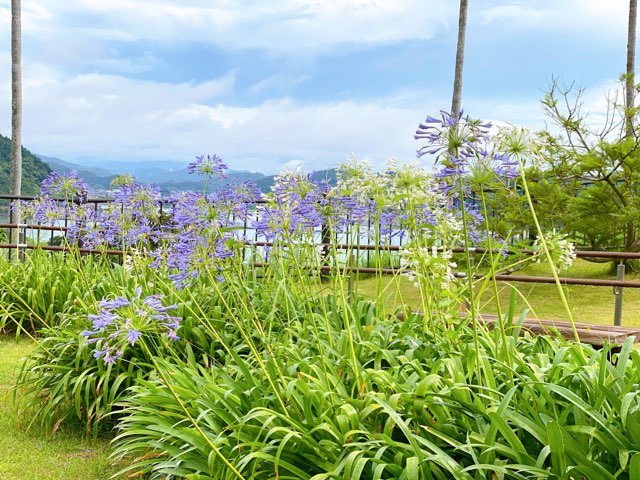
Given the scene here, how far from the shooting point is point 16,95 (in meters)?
14.2

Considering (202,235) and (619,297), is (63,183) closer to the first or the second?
(202,235)

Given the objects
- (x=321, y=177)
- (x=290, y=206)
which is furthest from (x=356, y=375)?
(x=321, y=177)

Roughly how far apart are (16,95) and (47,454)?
12.1m

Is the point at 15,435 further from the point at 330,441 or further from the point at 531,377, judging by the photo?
the point at 531,377

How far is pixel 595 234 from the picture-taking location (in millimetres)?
11898

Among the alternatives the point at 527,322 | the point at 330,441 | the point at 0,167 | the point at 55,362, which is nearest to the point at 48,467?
the point at 55,362

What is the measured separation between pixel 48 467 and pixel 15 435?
0.63 metres

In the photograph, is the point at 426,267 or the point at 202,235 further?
the point at 426,267

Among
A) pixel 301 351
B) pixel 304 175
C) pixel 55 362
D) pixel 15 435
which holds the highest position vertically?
pixel 304 175

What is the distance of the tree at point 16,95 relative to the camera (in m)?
14.0

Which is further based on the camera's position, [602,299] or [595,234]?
[595,234]

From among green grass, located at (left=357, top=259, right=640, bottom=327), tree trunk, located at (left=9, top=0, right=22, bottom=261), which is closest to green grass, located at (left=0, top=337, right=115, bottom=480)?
green grass, located at (left=357, top=259, right=640, bottom=327)

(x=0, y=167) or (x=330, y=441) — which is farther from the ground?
(x=0, y=167)

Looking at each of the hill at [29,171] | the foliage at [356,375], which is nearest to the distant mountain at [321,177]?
the foliage at [356,375]
